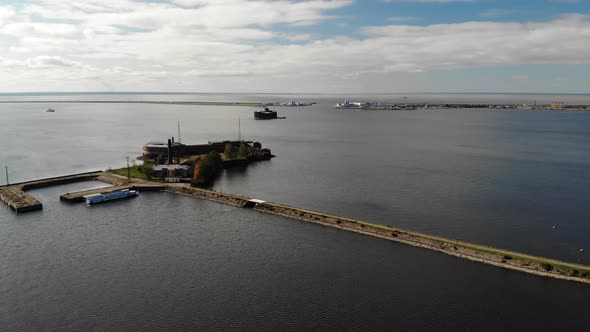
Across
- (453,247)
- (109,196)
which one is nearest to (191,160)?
(109,196)

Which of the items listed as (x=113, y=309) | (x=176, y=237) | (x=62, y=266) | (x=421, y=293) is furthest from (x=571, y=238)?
(x=62, y=266)

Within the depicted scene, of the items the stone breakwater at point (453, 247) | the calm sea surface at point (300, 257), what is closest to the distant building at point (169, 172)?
the calm sea surface at point (300, 257)

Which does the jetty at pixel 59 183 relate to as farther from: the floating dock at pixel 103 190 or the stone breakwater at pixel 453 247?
the stone breakwater at pixel 453 247

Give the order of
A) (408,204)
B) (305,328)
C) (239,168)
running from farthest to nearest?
(239,168)
(408,204)
(305,328)

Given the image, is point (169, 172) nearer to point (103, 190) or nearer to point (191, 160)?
point (103, 190)

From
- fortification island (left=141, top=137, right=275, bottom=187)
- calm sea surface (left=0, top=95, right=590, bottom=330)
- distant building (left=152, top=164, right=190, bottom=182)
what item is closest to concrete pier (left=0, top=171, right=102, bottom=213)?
calm sea surface (left=0, top=95, right=590, bottom=330)

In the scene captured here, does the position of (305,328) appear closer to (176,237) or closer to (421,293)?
(421,293)
